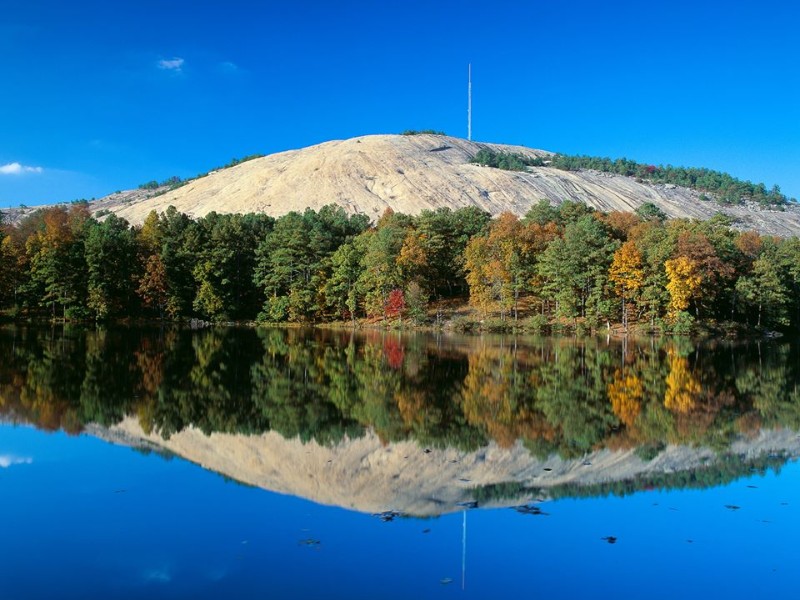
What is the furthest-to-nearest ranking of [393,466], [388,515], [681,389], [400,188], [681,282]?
[400,188]
[681,282]
[681,389]
[393,466]
[388,515]

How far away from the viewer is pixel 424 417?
62.7ft

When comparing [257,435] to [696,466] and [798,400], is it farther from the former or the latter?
[798,400]

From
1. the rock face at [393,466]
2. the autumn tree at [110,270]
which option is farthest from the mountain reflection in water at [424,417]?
the autumn tree at [110,270]

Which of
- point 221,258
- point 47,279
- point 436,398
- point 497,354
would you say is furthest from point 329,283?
point 436,398

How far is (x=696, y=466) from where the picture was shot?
14750 millimetres

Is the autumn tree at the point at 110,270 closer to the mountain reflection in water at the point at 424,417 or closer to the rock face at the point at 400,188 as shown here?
the mountain reflection in water at the point at 424,417

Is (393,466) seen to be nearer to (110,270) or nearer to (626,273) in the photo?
(626,273)

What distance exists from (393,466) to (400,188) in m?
125

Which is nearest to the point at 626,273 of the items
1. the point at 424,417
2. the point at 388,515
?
the point at 424,417

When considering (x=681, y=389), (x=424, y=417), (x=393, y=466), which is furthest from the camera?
(x=681, y=389)

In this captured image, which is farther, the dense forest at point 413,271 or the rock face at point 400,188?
the rock face at point 400,188

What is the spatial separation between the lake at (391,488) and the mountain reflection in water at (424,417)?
0.09 meters

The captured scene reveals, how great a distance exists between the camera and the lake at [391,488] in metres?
9.05

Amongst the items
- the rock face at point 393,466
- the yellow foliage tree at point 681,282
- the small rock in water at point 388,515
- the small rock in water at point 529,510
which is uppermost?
the yellow foliage tree at point 681,282
